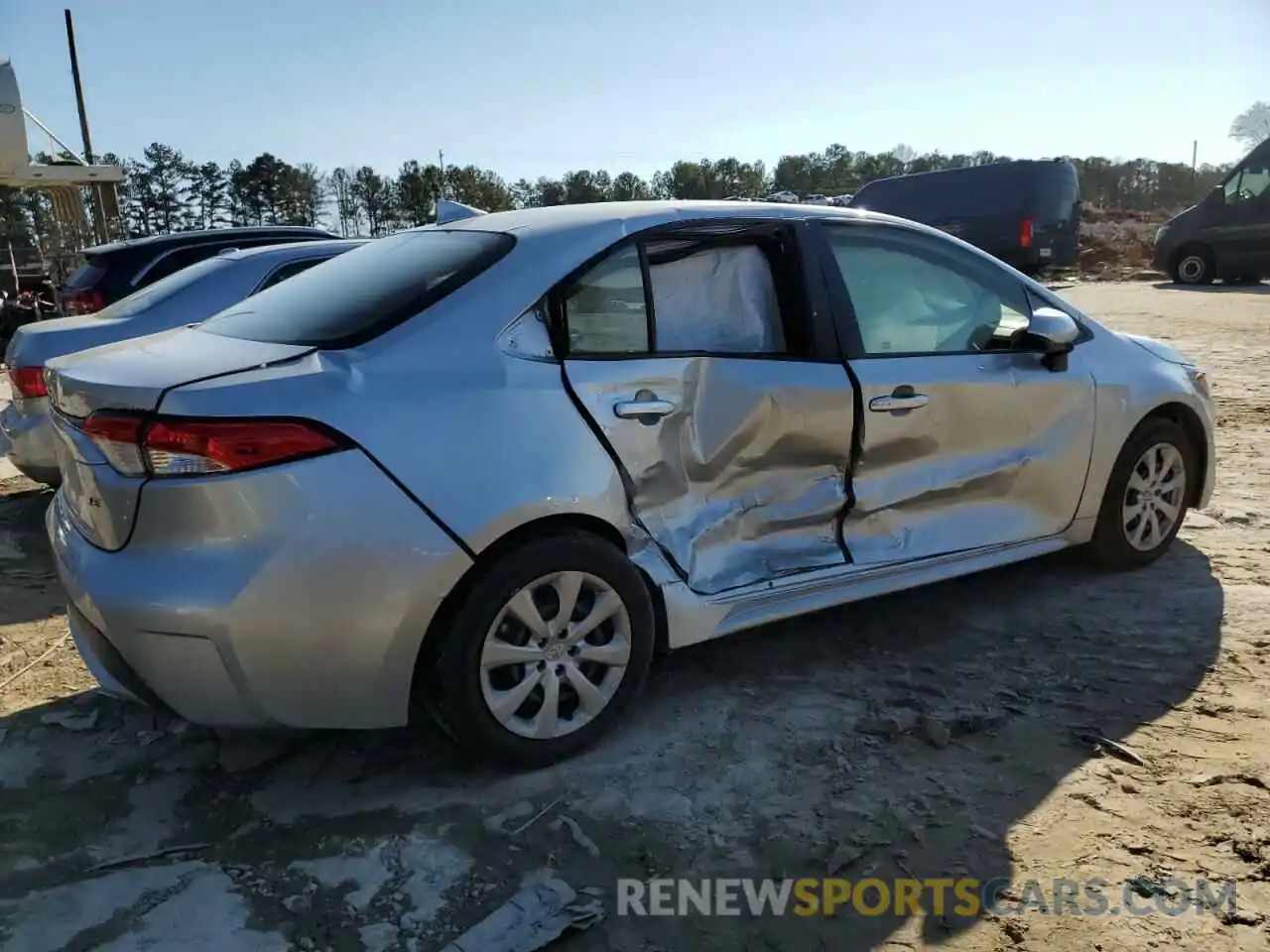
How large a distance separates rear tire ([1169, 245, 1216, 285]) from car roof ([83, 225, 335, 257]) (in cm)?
1737

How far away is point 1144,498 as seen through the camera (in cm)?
429

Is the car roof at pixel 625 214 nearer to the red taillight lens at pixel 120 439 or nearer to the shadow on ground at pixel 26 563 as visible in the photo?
the red taillight lens at pixel 120 439

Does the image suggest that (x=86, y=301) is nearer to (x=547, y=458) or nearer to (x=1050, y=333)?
(x=547, y=458)

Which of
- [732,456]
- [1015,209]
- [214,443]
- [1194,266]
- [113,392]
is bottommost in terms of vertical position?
[1194,266]

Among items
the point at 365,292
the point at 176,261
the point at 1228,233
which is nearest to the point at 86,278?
the point at 176,261

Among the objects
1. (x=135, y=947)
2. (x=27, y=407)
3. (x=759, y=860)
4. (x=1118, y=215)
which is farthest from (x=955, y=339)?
(x=1118, y=215)

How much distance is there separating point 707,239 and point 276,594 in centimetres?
179

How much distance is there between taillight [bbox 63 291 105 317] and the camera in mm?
6258

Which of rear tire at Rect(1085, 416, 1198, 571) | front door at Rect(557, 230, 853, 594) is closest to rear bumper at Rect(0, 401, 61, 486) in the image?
front door at Rect(557, 230, 853, 594)

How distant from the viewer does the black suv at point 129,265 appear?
6.30 metres

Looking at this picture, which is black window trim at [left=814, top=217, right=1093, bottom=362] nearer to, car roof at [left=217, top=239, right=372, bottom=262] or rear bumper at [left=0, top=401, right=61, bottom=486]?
car roof at [left=217, top=239, right=372, bottom=262]

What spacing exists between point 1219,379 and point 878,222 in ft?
22.1

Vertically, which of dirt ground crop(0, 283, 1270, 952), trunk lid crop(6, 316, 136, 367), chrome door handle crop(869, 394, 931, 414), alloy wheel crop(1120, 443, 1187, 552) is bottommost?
dirt ground crop(0, 283, 1270, 952)

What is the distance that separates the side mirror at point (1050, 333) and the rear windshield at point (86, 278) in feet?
18.5
